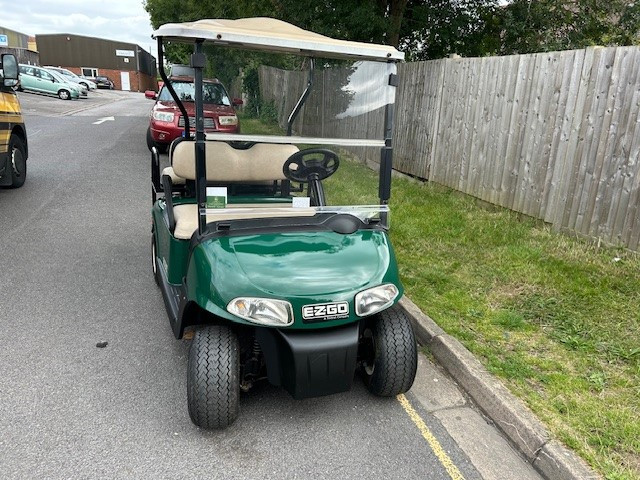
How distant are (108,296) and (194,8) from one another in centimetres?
1841

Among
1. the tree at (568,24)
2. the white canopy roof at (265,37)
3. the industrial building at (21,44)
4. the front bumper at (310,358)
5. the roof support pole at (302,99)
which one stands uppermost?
the industrial building at (21,44)

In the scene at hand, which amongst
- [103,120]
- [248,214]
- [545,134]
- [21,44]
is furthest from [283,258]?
[21,44]

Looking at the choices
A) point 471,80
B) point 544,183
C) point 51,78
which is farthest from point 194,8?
point 544,183

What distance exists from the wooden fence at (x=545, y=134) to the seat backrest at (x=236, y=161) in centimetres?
60

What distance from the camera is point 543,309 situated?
146 inches

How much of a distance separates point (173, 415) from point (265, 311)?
852 millimetres

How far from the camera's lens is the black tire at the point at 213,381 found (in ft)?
7.82

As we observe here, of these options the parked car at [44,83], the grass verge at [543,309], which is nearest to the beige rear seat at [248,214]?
the grass verge at [543,309]

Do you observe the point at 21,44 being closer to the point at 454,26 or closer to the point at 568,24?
the point at 454,26

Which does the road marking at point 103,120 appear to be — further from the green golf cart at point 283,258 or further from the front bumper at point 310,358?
the front bumper at point 310,358

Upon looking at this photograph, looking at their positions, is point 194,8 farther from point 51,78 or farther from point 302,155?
point 302,155

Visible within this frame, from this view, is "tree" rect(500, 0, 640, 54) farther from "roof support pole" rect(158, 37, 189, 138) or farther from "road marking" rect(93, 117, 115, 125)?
"road marking" rect(93, 117, 115, 125)

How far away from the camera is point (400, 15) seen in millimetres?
10039

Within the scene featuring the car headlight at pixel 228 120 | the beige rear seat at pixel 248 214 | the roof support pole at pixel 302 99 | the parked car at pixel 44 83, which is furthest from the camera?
the parked car at pixel 44 83
